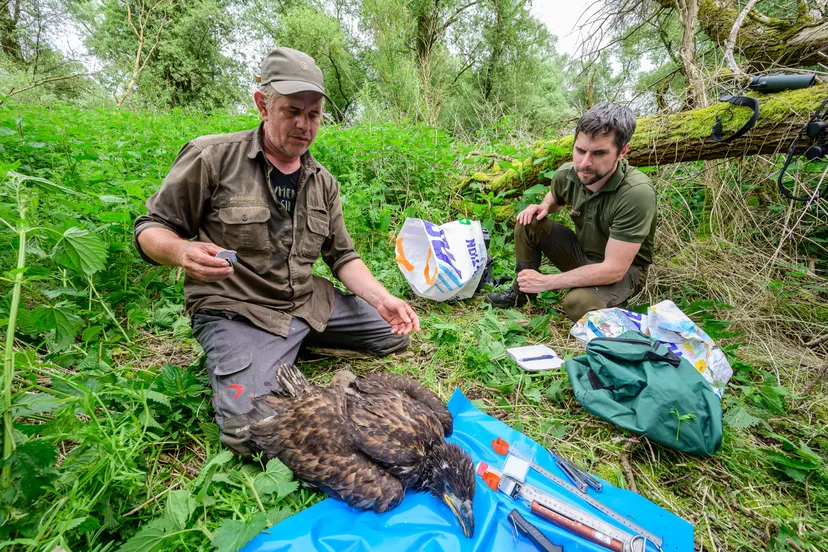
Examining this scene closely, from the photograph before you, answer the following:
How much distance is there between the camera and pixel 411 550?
59.2 inches

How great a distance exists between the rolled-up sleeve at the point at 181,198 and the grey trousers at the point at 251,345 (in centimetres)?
58

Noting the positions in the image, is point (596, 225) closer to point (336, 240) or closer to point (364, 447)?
point (336, 240)

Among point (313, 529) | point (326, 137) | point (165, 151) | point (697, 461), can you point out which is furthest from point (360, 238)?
point (697, 461)

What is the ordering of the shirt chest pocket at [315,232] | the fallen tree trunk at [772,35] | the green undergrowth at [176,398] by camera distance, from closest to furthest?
the green undergrowth at [176,398] → the shirt chest pocket at [315,232] → the fallen tree trunk at [772,35]

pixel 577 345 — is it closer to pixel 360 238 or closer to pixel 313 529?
pixel 313 529

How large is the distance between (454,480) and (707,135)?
12.6 feet

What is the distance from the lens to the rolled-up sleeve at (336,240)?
106 inches

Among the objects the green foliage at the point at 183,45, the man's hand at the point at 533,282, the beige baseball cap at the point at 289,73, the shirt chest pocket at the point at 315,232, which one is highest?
the green foliage at the point at 183,45

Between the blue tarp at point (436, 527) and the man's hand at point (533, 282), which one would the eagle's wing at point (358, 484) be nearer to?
the blue tarp at point (436, 527)

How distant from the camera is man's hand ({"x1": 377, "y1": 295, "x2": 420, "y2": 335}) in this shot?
2387mm

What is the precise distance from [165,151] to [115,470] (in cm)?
373

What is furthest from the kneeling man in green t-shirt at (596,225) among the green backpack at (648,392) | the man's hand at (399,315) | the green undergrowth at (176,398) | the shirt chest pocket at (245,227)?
the shirt chest pocket at (245,227)

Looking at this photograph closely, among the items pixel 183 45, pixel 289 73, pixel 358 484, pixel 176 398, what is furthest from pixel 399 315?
pixel 183 45

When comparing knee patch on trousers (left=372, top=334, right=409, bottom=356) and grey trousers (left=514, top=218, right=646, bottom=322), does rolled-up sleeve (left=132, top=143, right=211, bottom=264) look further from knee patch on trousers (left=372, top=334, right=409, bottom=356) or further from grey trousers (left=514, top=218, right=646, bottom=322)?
grey trousers (left=514, top=218, right=646, bottom=322)
